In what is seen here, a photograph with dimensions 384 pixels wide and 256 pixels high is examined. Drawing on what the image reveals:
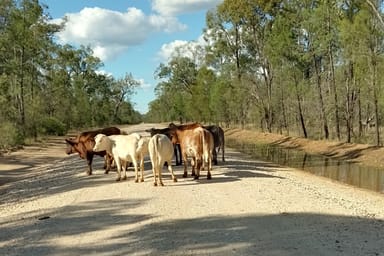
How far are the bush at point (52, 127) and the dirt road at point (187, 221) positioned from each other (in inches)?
1732

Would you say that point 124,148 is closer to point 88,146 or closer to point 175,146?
point 88,146

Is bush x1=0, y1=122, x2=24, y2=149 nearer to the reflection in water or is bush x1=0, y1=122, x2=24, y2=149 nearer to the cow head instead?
the cow head

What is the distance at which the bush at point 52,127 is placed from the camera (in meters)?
59.1

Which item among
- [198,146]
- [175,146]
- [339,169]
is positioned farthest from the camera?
[339,169]

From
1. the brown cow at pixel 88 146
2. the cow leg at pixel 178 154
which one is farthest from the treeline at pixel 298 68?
the brown cow at pixel 88 146

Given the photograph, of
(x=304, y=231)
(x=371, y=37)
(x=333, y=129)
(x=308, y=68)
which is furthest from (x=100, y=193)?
(x=333, y=129)

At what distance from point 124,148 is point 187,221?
6772mm

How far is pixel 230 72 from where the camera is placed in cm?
6569

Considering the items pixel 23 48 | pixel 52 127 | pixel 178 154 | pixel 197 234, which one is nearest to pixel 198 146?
pixel 178 154

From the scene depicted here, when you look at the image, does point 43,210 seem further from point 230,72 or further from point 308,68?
point 230,72

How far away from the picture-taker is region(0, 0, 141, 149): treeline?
42125 millimetres

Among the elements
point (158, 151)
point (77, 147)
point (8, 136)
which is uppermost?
point (8, 136)

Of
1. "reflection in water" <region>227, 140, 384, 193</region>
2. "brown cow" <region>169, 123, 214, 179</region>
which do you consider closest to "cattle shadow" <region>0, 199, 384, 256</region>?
"brown cow" <region>169, 123, 214, 179</region>

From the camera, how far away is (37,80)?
65.3m
